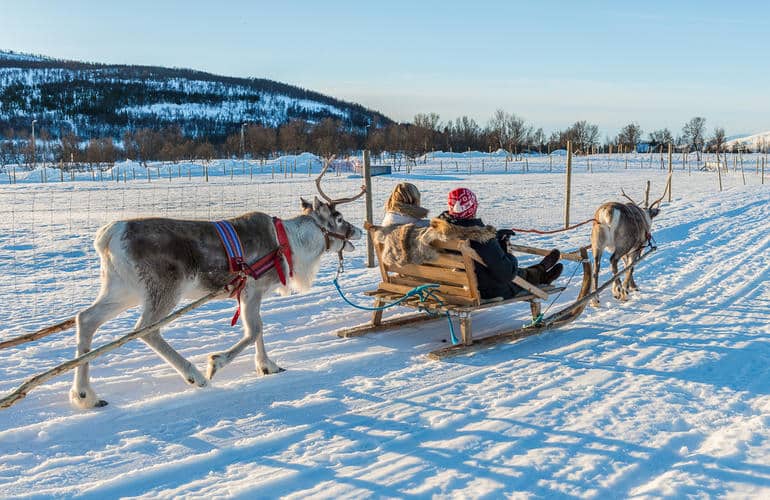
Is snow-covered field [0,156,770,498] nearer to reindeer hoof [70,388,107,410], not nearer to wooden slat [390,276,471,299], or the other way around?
reindeer hoof [70,388,107,410]

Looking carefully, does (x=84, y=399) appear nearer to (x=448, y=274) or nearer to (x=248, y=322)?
(x=248, y=322)

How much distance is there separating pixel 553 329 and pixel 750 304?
298 centimetres

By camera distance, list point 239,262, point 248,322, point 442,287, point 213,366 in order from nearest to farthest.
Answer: point 213,366 → point 239,262 → point 248,322 → point 442,287

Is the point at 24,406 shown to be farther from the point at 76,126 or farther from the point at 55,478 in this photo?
the point at 76,126

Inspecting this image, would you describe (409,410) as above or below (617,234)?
below

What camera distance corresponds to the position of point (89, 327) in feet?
17.2

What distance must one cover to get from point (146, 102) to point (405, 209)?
529 feet

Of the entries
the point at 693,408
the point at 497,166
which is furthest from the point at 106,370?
the point at 497,166

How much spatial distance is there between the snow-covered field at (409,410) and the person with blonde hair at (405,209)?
4.17 feet

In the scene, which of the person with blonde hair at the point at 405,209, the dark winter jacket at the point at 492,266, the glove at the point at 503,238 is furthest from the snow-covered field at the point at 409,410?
the person with blonde hair at the point at 405,209

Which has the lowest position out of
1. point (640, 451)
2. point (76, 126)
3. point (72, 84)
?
point (640, 451)

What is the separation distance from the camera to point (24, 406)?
515cm

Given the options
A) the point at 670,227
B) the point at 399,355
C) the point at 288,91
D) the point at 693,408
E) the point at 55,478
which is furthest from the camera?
the point at 288,91

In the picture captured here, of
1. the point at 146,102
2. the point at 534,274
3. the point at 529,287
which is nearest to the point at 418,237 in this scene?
the point at 529,287
